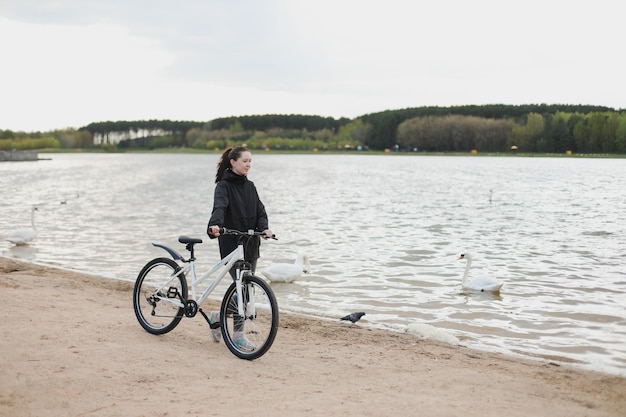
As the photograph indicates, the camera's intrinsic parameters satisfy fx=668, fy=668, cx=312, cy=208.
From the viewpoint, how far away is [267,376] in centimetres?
623

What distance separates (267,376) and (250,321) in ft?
2.51

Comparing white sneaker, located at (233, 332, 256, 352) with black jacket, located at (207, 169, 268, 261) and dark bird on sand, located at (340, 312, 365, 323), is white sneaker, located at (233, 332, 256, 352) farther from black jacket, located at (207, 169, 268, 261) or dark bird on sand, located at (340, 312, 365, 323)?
dark bird on sand, located at (340, 312, 365, 323)

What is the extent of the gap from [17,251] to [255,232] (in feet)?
40.8

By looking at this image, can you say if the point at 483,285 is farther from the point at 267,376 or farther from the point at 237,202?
the point at 267,376

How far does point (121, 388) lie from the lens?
18.7ft

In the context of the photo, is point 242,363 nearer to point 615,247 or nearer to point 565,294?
point 565,294

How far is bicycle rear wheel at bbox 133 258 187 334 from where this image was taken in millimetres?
7449


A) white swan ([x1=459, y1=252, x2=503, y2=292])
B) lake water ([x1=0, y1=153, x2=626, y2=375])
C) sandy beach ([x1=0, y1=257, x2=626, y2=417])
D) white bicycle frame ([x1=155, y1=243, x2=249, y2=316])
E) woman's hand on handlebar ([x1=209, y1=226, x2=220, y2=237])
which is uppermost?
woman's hand on handlebar ([x1=209, y1=226, x2=220, y2=237])

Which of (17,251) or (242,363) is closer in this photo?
(242,363)

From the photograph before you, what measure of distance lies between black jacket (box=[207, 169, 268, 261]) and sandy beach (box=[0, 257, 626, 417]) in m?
1.14

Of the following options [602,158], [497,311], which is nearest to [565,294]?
[497,311]

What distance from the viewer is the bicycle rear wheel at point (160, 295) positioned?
24.4ft

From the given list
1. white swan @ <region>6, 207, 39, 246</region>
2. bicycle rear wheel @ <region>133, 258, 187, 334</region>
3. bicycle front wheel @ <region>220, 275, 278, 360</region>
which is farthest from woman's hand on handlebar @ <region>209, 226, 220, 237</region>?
white swan @ <region>6, 207, 39, 246</region>

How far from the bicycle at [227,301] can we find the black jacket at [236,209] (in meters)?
0.14
